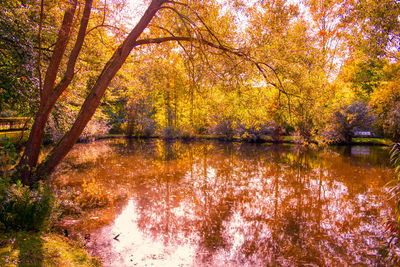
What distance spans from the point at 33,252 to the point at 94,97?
10.2 ft

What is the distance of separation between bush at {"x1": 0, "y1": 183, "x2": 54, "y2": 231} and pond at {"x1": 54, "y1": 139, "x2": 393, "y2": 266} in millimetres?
1308

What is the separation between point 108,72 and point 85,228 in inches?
139

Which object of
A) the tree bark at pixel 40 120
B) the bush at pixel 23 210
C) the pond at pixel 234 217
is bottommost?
the pond at pixel 234 217

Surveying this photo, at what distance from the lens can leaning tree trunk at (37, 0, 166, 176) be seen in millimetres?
5254

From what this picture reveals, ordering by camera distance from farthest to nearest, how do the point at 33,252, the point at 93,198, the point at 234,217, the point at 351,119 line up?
the point at 351,119
the point at 93,198
the point at 234,217
the point at 33,252

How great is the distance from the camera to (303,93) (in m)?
6.93

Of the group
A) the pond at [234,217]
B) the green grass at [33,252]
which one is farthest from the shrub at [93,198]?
the green grass at [33,252]

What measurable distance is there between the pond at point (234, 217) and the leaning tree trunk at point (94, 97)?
163 cm

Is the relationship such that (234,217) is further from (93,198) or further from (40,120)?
(40,120)

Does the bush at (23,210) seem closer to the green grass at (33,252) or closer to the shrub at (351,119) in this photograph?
the green grass at (33,252)

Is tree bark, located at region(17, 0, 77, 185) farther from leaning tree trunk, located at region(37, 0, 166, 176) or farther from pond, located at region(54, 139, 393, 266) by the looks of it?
pond, located at region(54, 139, 393, 266)

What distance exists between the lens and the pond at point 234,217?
480 centimetres

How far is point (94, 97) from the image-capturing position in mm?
5262

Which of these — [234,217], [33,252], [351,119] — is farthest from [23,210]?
[351,119]
